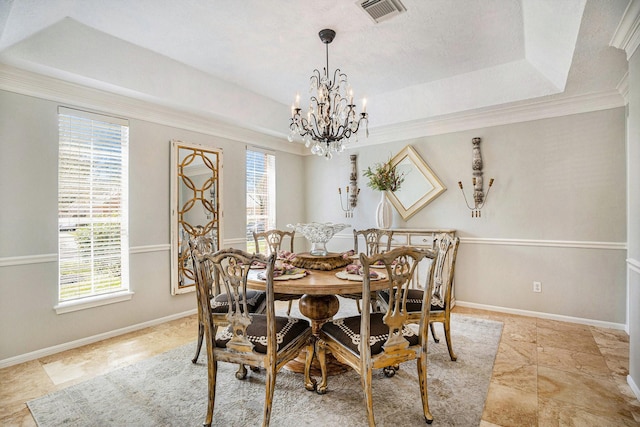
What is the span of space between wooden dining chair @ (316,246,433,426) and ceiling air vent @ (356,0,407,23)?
1.87 meters

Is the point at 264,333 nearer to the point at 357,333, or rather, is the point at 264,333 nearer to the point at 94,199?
the point at 357,333

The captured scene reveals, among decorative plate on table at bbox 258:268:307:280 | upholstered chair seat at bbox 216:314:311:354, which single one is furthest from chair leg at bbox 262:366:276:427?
decorative plate on table at bbox 258:268:307:280

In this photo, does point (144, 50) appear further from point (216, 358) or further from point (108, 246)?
point (216, 358)

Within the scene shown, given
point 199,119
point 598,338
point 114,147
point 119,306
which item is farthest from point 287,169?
point 598,338

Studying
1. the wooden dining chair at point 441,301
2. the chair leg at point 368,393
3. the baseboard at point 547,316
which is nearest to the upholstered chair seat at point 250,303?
the wooden dining chair at point 441,301

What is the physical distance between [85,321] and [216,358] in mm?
1984

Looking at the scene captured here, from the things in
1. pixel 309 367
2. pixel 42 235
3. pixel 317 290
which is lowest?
pixel 309 367

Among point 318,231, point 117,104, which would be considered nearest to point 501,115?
point 318,231

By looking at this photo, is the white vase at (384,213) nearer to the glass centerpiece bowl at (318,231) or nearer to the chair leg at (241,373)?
the glass centerpiece bowl at (318,231)

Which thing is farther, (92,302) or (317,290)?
(92,302)

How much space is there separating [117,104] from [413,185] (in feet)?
12.0

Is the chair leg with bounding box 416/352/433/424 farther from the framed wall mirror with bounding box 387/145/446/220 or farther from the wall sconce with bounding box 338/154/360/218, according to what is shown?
the wall sconce with bounding box 338/154/360/218

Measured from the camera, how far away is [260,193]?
482cm

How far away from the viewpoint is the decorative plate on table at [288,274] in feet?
6.80
